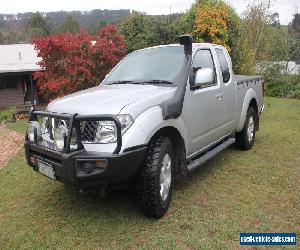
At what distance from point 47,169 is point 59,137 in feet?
1.30

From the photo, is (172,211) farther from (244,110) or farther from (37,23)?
(37,23)

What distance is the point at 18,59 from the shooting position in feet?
69.7

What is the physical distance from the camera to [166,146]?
15.0 feet

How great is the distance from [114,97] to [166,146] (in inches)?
32.3

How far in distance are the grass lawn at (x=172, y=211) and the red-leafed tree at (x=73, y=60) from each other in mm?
6353

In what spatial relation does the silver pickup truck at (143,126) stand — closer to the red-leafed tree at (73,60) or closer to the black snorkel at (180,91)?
the black snorkel at (180,91)

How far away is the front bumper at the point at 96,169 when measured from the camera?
389 cm

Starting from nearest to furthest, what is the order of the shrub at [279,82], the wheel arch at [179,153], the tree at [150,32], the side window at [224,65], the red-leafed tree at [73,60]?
the wheel arch at [179,153] < the side window at [224,65] < the red-leafed tree at [73,60] < the tree at [150,32] < the shrub at [279,82]

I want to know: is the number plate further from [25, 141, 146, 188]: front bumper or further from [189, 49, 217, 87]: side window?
[189, 49, 217, 87]: side window

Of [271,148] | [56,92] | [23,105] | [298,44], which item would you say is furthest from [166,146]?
[298,44]

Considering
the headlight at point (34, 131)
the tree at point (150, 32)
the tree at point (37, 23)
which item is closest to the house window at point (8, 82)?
the tree at point (150, 32)

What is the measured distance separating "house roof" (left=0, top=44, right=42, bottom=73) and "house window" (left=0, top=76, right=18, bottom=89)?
3.04 feet

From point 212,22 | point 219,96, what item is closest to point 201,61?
point 219,96

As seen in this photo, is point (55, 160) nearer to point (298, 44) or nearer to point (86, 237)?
point (86, 237)
